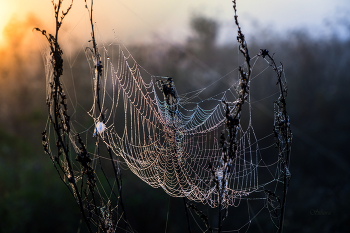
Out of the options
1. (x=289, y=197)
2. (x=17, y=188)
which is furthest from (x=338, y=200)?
(x=17, y=188)

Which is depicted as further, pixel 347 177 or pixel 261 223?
pixel 347 177

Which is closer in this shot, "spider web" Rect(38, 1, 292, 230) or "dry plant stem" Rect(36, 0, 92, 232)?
"dry plant stem" Rect(36, 0, 92, 232)

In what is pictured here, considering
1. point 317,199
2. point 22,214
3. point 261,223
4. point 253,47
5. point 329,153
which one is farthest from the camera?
point 329,153

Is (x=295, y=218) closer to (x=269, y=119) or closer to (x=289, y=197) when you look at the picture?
(x=289, y=197)

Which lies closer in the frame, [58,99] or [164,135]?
[58,99]

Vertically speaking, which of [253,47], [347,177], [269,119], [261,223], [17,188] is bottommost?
[261,223]

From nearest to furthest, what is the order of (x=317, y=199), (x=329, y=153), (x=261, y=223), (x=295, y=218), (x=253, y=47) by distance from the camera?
1. (x=253, y=47)
2. (x=261, y=223)
3. (x=295, y=218)
4. (x=317, y=199)
5. (x=329, y=153)

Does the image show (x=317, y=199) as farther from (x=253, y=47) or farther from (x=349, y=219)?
(x=253, y=47)

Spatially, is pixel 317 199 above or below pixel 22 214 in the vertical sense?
above

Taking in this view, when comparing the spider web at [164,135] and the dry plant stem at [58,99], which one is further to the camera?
the spider web at [164,135]
